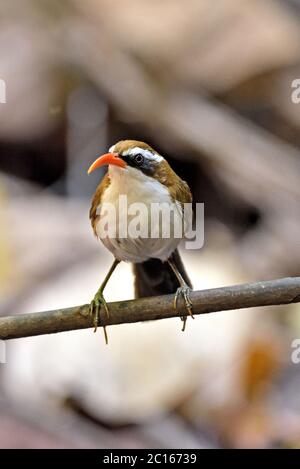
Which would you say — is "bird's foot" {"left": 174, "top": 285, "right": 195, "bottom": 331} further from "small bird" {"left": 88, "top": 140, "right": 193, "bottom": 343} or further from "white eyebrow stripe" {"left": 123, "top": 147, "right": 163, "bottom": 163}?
"white eyebrow stripe" {"left": 123, "top": 147, "right": 163, "bottom": 163}

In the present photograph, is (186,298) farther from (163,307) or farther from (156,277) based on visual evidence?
(156,277)

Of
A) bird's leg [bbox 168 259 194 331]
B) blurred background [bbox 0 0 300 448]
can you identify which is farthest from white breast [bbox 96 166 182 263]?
blurred background [bbox 0 0 300 448]

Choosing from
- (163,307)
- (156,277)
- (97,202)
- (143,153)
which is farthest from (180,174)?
(163,307)

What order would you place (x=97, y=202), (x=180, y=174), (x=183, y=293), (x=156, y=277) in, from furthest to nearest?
(x=180, y=174)
(x=156, y=277)
(x=97, y=202)
(x=183, y=293)

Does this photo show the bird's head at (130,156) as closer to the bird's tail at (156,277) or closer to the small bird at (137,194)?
the small bird at (137,194)

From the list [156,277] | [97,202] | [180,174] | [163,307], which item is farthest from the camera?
[180,174]

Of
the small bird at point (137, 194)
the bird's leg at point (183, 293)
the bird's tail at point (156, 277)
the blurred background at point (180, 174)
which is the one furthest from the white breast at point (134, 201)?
the blurred background at point (180, 174)

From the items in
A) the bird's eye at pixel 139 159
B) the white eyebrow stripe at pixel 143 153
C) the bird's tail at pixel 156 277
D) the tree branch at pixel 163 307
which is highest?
the white eyebrow stripe at pixel 143 153
